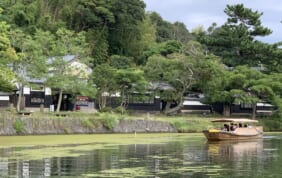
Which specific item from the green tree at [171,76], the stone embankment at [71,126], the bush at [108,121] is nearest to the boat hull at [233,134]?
the stone embankment at [71,126]

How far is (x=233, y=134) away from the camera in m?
41.2

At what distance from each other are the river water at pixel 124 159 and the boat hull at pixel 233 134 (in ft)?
13.1

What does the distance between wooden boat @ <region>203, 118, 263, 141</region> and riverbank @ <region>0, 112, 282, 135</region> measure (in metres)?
5.48

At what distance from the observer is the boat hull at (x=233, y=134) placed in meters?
39.5

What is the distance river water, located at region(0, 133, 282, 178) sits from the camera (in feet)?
68.6

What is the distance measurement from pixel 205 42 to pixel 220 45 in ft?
6.18

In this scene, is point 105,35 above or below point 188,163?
above

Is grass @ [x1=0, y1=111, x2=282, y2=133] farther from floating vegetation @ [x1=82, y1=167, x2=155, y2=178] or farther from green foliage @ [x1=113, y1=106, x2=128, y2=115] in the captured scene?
floating vegetation @ [x1=82, y1=167, x2=155, y2=178]

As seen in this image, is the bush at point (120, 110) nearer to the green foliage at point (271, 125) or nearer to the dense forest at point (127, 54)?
the dense forest at point (127, 54)

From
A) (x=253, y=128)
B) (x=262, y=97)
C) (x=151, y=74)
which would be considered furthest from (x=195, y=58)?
(x=253, y=128)

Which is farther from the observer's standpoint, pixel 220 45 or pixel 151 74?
pixel 220 45

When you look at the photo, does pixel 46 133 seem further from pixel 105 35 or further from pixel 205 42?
pixel 105 35

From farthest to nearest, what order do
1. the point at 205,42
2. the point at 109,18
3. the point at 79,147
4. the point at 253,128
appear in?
the point at 109,18 < the point at 205,42 < the point at 253,128 < the point at 79,147

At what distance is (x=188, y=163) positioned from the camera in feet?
81.0
